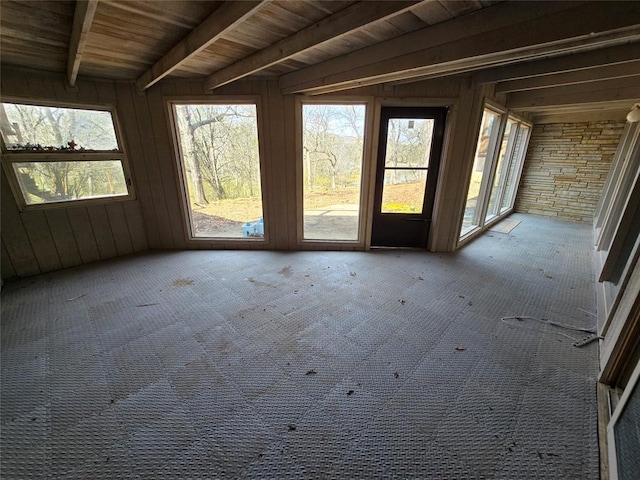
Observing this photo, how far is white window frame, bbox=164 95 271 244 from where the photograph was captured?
318 centimetres

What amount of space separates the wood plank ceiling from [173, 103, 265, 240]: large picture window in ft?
2.10

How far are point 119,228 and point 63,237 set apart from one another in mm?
548

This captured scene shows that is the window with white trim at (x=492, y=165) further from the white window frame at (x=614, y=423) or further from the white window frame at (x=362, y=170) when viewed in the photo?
the white window frame at (x=614, y=423)

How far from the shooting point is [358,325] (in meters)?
2.16

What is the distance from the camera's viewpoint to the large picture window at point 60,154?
8.80ft

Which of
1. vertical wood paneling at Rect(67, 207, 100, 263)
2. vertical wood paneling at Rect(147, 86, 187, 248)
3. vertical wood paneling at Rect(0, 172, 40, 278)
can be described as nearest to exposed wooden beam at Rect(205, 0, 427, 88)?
vertical wood paneling at Rect(147, 86, 187, 248)

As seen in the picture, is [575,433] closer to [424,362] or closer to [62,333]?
[424,362]

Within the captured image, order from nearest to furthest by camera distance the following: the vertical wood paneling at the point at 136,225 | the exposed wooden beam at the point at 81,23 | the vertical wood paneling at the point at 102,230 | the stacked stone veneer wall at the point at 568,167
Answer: the exposed wooden beam at the point at 81,23, the vertical wood paneling at the point at 102,230, the vertical wood paneling at the point at 136,225, the stacked stone veneer wall at the point at 568,167

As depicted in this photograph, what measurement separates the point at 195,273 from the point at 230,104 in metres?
2.12

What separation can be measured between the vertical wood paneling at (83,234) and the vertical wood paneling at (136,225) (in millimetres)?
400

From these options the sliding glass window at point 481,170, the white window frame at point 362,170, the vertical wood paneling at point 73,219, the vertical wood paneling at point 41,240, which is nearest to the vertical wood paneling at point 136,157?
the vertical wood paneling at point 73,219

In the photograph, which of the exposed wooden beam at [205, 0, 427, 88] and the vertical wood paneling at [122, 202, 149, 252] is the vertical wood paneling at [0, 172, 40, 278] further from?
the exposed wooden beam at [205, 0, 427, 88]

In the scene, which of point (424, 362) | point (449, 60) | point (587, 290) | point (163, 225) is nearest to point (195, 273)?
point (163, 225)

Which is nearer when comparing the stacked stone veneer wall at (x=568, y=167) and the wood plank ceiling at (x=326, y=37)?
the wood plank ceiling at (x=326, y=37)
